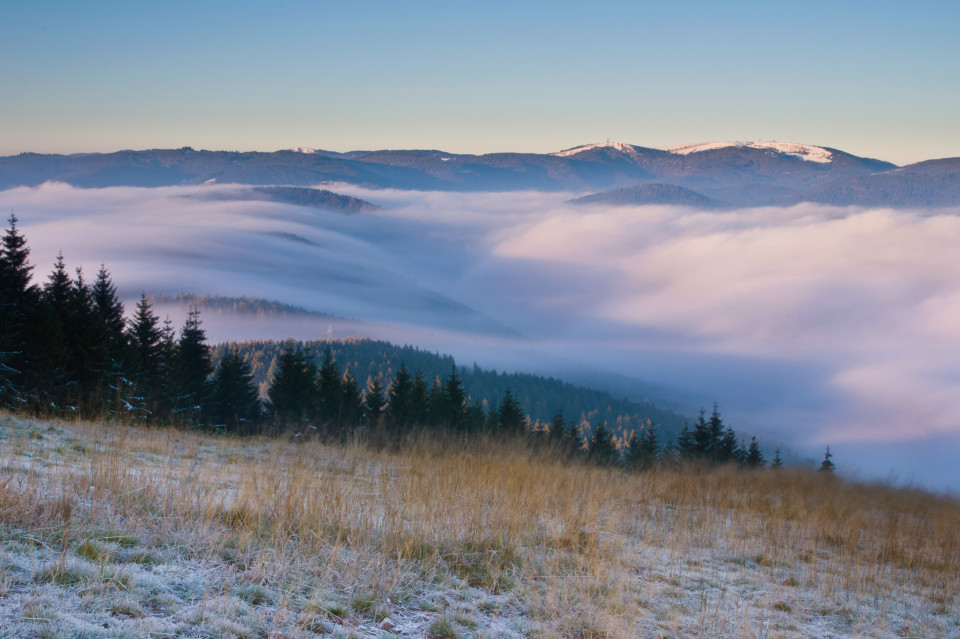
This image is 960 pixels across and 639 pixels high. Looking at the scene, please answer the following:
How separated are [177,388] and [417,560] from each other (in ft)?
93.1

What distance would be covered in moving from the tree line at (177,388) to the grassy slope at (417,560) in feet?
17.4

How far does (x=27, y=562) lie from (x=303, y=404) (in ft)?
123

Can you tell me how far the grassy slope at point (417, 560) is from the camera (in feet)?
11.5

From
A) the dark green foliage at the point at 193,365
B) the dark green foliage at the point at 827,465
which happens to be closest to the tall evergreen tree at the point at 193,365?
the dark green foliage at the point at 193,365

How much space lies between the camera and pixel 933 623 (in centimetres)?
492

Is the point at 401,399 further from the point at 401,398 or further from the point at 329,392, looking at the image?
the point at 329,392

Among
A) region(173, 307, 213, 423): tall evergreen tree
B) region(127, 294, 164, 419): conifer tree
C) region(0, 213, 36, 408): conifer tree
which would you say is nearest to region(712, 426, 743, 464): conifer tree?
region(173, 307, 213, 423): tall evergreen tree

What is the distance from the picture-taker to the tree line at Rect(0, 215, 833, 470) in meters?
16.9

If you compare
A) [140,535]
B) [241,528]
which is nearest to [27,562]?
[140,535]

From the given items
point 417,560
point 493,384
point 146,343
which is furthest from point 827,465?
point 493,384

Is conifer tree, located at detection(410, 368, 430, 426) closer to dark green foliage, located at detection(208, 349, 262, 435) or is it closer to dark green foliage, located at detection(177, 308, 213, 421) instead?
dark green foliage, located at detection(208, 349, 262, 435)

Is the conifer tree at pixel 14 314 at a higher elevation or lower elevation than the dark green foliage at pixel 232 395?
higher

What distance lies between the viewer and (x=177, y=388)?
2884cm

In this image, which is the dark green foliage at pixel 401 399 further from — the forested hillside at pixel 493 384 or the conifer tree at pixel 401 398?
the forested hillside at pixel 493 384
